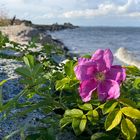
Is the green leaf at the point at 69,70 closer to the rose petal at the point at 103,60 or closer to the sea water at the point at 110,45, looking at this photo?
the rose petal at the point at 103,60

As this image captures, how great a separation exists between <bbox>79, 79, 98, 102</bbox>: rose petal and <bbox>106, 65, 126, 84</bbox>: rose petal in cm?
6

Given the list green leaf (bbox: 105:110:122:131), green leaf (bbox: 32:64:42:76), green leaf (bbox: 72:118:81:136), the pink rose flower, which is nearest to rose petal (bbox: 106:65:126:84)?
the pink rose flower

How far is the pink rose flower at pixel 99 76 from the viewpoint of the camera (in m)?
1.43

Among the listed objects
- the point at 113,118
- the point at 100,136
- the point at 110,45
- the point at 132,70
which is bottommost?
the point at 110,45

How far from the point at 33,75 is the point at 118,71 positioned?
15.1 inches

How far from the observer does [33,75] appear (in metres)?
1.67

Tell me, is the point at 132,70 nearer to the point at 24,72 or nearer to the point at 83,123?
the point at 83,123

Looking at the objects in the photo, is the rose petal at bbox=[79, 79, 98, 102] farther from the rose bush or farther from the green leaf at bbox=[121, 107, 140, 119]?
the green leaf at bbox=[121, 107, 140, 119]

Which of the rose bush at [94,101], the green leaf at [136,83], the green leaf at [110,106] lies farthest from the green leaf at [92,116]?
the green leaf at [136,83]

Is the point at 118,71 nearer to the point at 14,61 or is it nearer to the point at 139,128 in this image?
the point at 139,128

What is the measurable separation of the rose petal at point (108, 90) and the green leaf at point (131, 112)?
55 mm

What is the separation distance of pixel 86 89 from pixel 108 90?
7 centimetres

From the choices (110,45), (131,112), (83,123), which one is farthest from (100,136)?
(110,45)

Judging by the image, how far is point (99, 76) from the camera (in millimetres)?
1462
